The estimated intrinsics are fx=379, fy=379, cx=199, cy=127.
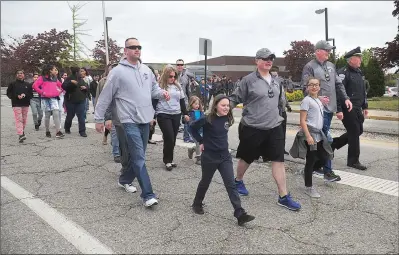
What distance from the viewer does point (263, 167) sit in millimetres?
6172

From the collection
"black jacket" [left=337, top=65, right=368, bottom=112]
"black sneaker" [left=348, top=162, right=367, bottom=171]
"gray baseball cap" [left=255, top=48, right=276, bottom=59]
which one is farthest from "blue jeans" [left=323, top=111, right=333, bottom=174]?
"gray baseball cap" [left=255, top=48, right=276, bottom=59]

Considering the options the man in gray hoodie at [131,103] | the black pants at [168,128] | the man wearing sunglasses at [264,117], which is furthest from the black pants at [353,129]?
the man in gray hoodie at [131,103]

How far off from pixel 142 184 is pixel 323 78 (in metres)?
2.93

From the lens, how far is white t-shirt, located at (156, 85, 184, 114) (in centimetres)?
590

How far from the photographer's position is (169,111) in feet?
19.4

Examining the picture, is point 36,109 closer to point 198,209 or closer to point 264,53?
point 198,209

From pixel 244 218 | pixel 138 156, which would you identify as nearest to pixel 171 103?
pixel 138 156

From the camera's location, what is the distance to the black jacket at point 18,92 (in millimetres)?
8664

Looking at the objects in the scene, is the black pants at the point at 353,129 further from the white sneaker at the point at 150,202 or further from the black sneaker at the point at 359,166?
the white sneaker at the point at 150,202

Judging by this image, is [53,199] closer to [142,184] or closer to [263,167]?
[142,184]

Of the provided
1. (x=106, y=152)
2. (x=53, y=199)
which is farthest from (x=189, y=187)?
(x=106, y=152)

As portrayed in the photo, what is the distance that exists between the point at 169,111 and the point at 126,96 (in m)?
1.62

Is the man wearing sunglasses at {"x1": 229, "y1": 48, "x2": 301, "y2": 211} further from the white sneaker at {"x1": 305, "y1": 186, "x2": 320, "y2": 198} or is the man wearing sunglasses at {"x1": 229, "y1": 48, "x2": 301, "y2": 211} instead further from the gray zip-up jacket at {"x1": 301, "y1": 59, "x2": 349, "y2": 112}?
the gray zip-up jacket at {"x1": 301, "y1": 59, "x2": 349, "y2": 112}

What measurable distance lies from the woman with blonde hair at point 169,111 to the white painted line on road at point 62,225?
2116 millimetres
